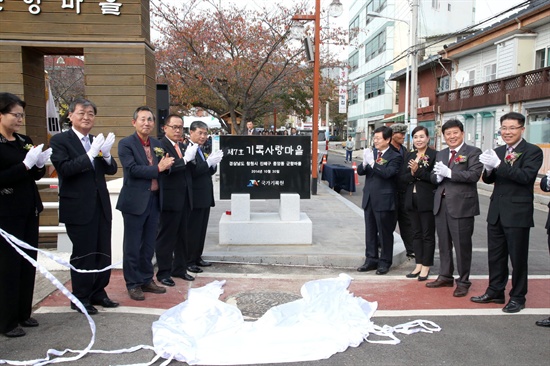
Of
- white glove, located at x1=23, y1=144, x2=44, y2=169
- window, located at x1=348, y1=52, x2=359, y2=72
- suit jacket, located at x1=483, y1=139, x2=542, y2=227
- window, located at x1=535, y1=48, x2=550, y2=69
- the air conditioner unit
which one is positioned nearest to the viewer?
white glove, located at x1=23, y1=144, x2=44, y2=169

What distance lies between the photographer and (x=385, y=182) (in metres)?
5.97

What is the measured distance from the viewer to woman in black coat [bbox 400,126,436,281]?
5.61 metres

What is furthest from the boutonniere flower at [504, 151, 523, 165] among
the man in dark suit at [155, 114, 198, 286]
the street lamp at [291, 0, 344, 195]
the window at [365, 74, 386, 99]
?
the window at [365, 74, 386, 99]

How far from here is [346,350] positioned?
3.74 m

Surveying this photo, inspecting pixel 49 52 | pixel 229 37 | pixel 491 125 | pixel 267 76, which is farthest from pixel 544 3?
pixel 49 52

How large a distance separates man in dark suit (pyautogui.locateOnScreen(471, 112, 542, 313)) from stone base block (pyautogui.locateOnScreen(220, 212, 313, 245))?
9.56ft

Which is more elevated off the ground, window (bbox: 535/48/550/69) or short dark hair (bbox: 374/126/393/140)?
window (bbox: 535/48/550/69)

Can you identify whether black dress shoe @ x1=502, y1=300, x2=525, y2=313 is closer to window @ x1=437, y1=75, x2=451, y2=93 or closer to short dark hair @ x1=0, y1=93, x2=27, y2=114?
short dark hair @ x1=0, y1=93, x2=27, y2=114

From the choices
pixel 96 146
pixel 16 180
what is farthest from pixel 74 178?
pixel 16 180

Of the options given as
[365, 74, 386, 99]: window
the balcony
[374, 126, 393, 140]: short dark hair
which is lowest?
[374, 126, 393, 140]: short dark hair

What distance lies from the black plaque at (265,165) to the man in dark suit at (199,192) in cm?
106

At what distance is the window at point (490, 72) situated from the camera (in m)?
24.1

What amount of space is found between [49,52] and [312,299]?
238 inches

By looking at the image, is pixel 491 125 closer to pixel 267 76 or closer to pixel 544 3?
pixel 544 3
